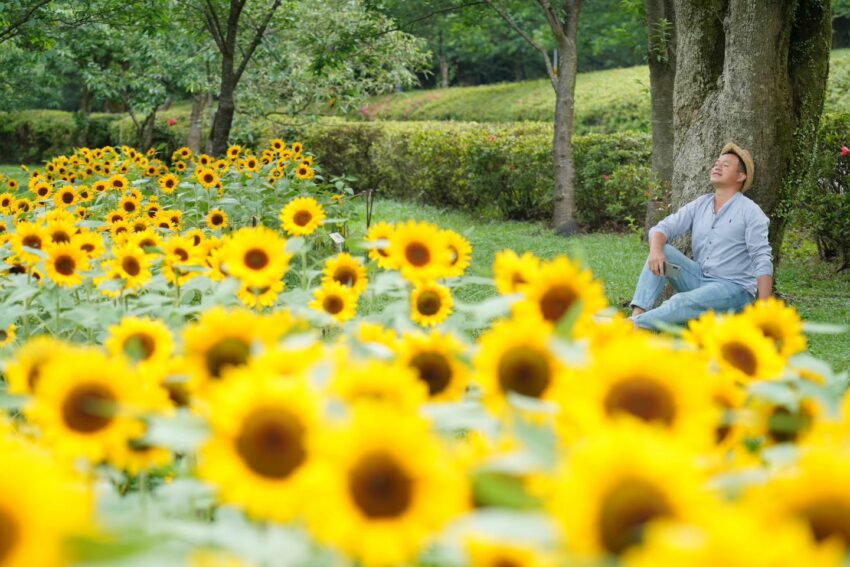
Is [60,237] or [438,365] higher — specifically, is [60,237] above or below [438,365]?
above

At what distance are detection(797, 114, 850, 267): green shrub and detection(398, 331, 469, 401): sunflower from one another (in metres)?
8.15

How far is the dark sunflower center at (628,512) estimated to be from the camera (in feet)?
2.71

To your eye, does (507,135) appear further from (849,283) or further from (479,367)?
(479,367)

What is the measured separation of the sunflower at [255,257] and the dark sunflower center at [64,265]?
71 centimetres

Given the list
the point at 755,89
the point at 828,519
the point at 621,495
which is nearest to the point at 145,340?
the point at 621,495

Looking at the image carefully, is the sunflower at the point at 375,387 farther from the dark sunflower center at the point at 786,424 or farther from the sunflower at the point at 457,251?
the sunflower at the point at 457,251

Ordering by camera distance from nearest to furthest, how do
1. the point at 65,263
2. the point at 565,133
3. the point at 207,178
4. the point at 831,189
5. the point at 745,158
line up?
the point at 65,263
the point at 745,158
the point at 207,178
the point at 831,189
the point at 565,133

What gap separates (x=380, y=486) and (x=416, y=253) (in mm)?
1189

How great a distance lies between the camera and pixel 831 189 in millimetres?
9266

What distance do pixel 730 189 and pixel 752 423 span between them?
4.67m

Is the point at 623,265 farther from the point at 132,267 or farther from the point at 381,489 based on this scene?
the point at 381,489

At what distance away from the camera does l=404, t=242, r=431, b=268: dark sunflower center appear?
2098 mm

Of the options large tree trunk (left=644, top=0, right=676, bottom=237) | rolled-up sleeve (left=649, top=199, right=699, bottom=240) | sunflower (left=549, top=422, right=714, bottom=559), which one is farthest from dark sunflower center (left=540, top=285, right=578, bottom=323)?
large tree trunk (left=644, top=0, right=676, bottom=237)

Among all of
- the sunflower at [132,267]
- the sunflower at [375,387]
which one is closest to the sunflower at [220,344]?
the sunflower at [375,387]
